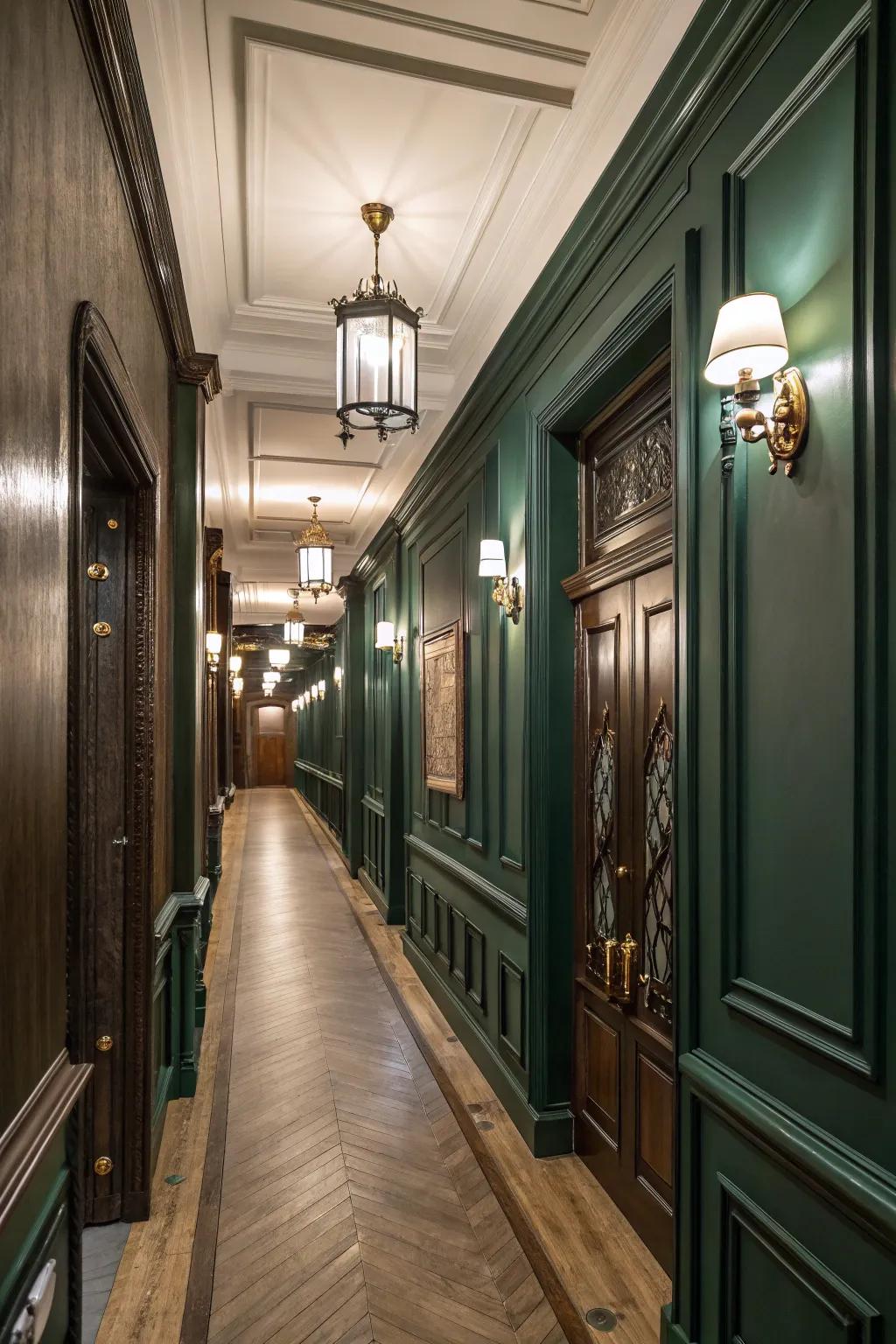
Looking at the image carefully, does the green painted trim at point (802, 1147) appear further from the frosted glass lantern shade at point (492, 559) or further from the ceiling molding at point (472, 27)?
the ceiling molding at point (472, 27)

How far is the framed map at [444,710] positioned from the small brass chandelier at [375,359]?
183 centimetres

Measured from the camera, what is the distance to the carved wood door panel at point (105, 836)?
9.46 ft

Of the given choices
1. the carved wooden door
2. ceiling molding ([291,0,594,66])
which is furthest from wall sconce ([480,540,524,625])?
ceiling molding ([291,0,594,66])

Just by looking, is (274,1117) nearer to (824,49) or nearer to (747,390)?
(747,390)

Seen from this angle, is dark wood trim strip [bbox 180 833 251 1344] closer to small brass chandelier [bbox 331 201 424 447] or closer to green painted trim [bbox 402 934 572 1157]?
green painted trim [bbox 402 934 572 1157]

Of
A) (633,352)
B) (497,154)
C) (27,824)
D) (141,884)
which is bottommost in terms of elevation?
(141,884)

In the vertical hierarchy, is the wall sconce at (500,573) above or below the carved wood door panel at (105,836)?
above

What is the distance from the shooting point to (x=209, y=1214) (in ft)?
9.61

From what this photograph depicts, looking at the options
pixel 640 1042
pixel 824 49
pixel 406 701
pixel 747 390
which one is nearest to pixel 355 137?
pixel 824 49

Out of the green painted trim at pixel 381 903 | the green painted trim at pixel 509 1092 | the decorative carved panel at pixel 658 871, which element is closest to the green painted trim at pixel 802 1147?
the decorative carved panel at pixel 658 871

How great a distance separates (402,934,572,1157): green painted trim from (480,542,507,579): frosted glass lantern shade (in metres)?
2.18

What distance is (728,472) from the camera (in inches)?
77.5

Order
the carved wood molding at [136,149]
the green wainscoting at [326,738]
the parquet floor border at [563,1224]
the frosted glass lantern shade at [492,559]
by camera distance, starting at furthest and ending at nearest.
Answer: the green wainscoting at [326,738], the frosted glass lantern shade at [492,559], the parquet floor border at [563,1224], the carved wood molding at [136,149]

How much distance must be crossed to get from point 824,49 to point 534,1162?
349 centimetres
